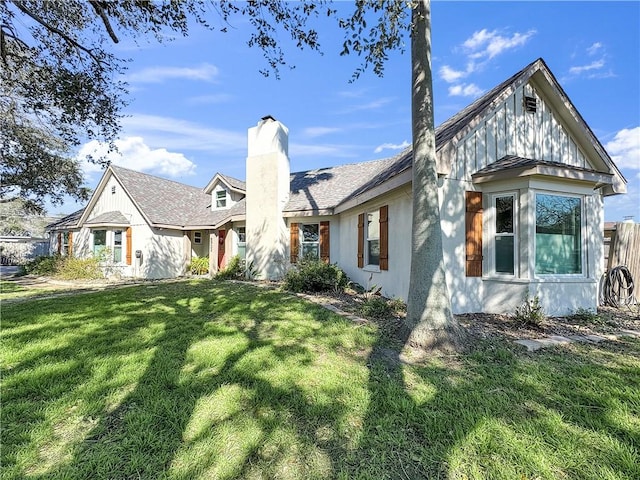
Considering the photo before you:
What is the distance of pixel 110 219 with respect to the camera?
15945 millimetres

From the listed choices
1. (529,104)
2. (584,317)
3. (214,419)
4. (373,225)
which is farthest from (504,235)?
(214,419)

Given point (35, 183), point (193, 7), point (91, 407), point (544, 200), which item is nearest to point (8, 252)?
point (35, 183)

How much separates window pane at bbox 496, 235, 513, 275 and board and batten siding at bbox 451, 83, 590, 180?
159 cm

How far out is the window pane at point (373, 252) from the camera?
921 centimetres

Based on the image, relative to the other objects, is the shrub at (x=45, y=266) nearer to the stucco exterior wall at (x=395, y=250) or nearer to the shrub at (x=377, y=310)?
the stucco exterior wall at (x=395, y=250)

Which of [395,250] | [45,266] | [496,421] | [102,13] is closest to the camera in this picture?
[496,421]

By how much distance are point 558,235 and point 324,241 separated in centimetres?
763

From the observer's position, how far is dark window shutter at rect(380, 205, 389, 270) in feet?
26.9

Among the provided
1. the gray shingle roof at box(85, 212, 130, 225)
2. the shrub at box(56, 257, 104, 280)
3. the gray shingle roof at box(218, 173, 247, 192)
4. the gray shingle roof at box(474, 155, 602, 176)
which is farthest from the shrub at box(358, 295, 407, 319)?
the gray shingle roof at box(85, 212, 130, 225)

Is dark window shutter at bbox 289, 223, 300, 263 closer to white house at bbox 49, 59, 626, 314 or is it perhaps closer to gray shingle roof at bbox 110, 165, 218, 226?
white house at bbox 49, 59, 626, 314

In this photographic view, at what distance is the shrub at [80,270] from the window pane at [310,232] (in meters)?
10.6

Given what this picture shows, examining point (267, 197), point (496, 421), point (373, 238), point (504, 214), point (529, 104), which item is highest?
point (529, 104)

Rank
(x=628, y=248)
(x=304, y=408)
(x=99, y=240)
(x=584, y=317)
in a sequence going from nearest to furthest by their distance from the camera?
(x=304, y=408)
(x=584, y=317)
(x=628, y=248)
(x=99, y=240)

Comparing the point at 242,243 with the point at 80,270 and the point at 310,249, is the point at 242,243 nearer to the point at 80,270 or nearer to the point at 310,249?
the point at 310,249
